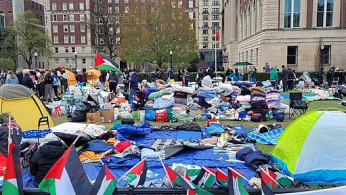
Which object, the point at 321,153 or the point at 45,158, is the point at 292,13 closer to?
the point at 321,153

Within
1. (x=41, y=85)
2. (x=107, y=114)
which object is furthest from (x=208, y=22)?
(x=107, y=114)

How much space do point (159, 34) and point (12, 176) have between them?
3926 cm

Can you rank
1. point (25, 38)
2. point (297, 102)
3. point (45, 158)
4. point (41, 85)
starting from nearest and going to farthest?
point (45, 158), point (297, 102), point (41, 85), point (25, 38)

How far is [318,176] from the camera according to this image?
5660mm

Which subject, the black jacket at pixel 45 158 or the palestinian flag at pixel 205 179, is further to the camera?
the black jacket at pixel 45 158

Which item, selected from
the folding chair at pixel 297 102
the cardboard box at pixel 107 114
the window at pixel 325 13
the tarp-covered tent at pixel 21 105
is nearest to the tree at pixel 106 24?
the window at pixel 325 13

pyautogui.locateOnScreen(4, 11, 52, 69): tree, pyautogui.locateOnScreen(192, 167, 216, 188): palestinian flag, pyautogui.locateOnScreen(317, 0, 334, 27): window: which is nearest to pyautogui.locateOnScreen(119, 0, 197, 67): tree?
pyautogui.locateOnScreen(317, 0, 334, 27): window

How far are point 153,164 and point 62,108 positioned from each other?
28.3 ft

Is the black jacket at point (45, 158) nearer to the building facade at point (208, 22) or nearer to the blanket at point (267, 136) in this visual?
the blanket at point (267, 136)

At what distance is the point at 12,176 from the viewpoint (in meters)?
3.79

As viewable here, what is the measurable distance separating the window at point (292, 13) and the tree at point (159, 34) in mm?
13391

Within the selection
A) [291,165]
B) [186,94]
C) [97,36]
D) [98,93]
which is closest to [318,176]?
[291,165]

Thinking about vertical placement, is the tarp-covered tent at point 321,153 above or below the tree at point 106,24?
below

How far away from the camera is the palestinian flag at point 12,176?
3732 millimetres
